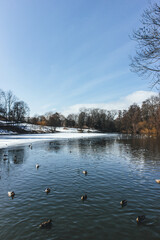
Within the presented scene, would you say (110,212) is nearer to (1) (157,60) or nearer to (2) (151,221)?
(2) (151,221)

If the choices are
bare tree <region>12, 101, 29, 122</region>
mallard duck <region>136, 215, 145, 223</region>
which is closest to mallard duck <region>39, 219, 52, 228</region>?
mallard duck <region>136, 215, 145, 223</region>

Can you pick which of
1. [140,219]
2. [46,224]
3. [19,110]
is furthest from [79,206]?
[19,110]

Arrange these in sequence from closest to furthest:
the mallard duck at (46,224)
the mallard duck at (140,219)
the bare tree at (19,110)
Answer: the mallard duck at (46,224) < the mallard duck at (140,219) < the bare tree at (19,110)

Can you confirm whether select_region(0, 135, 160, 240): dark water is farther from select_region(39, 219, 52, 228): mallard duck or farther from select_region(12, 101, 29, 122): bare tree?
select_region(12, 101, 29, 122): bare tree

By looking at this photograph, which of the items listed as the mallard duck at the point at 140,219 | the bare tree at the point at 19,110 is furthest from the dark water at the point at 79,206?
the bare tree at the point at 19,110

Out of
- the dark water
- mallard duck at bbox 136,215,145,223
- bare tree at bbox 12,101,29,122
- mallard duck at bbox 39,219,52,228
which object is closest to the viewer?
the dark water

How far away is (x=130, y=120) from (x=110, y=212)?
101 m

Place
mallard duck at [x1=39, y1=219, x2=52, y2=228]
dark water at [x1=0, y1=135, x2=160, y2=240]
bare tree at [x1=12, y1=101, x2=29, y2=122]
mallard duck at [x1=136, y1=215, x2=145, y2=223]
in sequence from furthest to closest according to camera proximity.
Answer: bare tree at [x1=12, y1=101, x2=29, y2=122]
mallard duck at [x1=136, y1=215, x2=145, y2=223]
mallard duck at [x1=39, y1=219, x2=52, y2=228]
dark water at [x1=0, y1=135, x2=160, y2=240]

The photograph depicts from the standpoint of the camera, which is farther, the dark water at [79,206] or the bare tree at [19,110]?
the bare tree at [19,110]

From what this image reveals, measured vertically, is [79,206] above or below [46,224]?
below

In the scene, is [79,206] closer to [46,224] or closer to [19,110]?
[46,224]

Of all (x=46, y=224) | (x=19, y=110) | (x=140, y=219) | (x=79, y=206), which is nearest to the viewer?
(x=46, y=224)

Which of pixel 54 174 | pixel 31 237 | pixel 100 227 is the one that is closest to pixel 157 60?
pixel 100 227

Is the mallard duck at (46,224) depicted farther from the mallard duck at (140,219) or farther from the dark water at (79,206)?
the mallard duck at (140,219)
